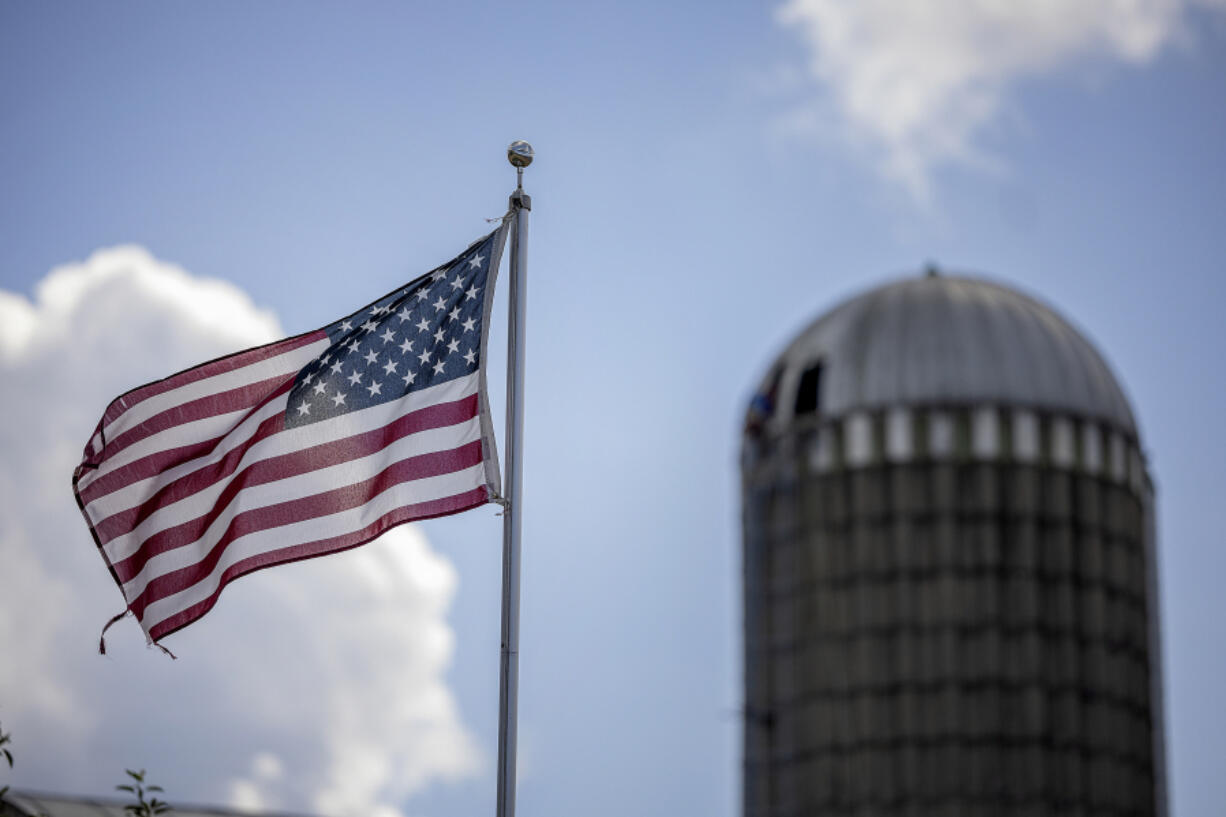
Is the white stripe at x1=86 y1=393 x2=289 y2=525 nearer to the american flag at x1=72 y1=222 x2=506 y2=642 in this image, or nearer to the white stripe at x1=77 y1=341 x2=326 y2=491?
the american flag at x1=72 y1=222 x2=506 y2=642

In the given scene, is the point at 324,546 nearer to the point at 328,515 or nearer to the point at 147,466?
the point at 328,515

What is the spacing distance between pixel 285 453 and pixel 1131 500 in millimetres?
9414

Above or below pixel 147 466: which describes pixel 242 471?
below

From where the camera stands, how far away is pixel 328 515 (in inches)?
941

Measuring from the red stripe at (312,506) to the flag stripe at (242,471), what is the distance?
33cm

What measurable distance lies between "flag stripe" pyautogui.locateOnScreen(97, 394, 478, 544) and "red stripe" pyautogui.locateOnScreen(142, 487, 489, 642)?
2.67 ft

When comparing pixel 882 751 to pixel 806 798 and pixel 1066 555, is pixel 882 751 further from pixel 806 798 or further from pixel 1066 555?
pixel 1066 555

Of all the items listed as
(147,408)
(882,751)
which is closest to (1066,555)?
(882,751)

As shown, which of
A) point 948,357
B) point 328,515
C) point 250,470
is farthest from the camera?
point 250,470

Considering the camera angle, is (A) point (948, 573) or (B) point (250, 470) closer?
(A) point (948, 573)

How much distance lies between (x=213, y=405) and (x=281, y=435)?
92 cm

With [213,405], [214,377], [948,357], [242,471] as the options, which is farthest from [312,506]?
[948,357]

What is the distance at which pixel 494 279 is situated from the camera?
24531mm

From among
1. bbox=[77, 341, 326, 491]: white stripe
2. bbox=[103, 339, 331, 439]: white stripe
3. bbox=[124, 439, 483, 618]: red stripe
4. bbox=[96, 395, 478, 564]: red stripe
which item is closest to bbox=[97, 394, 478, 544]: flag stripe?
bbox=[96, 395, 478, 564]: red stripe
